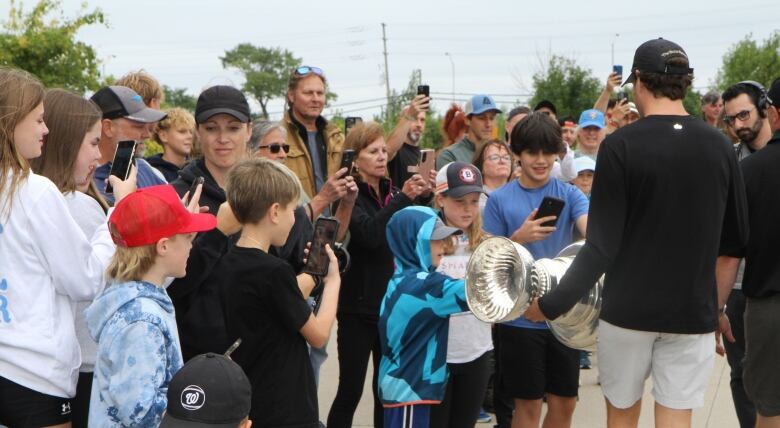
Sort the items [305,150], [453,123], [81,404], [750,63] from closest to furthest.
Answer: [81,404], [305,150], [453,123], [750,63]

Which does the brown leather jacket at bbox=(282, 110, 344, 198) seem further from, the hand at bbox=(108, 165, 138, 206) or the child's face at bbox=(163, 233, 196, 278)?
the child's face at bbox=(163, 233, 196, 278)

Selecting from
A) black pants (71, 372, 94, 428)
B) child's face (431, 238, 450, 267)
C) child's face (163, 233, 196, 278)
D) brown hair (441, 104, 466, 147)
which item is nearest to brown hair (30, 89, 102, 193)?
child's face (163, 233, 196, 278)

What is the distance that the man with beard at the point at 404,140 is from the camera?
673cm

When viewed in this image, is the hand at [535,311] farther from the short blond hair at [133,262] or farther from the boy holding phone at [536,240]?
the short blond hair at [133,262]

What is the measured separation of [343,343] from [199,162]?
1466 millimetres

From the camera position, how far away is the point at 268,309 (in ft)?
12.7

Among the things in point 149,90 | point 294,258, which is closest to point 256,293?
point 294,258

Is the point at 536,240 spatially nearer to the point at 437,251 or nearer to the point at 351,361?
the point at 437,251

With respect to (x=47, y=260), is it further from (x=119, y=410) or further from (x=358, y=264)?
(x=358, y=264)

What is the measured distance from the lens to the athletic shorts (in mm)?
4422

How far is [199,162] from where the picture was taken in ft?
15.6

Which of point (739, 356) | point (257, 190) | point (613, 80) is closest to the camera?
point (257, 190)

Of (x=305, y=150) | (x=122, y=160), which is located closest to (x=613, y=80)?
(x=305, y=150)

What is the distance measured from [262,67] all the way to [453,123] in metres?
109
